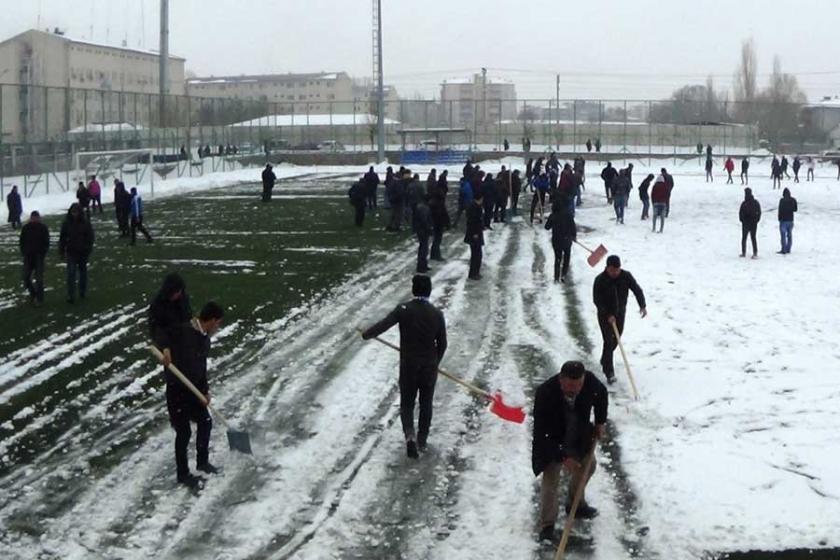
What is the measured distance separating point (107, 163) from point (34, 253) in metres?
30.9

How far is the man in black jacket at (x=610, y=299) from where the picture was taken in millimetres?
11828

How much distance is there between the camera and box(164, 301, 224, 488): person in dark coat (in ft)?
28.3

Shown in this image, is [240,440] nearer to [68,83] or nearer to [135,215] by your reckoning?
[135,215]

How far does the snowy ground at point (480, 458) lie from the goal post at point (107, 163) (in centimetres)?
3062

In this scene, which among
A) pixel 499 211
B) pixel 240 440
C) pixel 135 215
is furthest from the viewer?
pixel 499 211

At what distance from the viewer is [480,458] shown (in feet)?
30.4

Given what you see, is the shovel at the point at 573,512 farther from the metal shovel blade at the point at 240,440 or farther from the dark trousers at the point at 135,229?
the dark trousers at the point at 135,229

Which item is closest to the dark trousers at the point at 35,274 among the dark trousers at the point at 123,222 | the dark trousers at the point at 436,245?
the dark trousers at the point at 436,245

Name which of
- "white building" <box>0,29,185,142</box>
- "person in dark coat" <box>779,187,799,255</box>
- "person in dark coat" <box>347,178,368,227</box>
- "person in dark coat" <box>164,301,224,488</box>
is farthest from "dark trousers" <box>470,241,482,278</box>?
"white building" <box>0,29,185,142</box>

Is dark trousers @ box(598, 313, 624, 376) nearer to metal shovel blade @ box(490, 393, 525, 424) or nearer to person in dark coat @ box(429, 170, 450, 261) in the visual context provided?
metal shovel blade @ box(490, 393, 525, 424)

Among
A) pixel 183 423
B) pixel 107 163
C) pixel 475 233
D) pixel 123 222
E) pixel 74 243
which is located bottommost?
pixel 183 423

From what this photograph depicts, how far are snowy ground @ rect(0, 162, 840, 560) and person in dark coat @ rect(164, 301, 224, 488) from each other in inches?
11.8

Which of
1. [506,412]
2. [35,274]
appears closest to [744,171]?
[35,274]

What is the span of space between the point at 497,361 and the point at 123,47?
124 m
